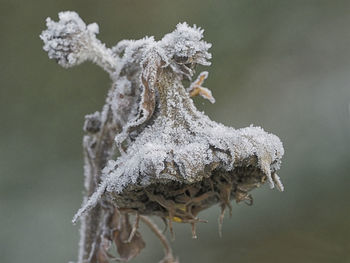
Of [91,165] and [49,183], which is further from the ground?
[49,183]

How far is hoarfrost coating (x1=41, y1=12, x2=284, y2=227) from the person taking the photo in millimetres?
583

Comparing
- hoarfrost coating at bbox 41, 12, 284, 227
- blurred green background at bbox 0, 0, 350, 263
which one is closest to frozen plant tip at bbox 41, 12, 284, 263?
hoarfrost coating at bbox 41, 12, 284, 227

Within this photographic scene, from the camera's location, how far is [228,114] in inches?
86.7

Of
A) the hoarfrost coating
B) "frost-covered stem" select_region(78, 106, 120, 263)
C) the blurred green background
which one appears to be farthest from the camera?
the blurred green background

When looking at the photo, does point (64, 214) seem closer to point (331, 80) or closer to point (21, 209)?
point (21, 209)

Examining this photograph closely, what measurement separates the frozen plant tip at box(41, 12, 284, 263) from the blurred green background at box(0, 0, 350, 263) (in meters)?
1.03

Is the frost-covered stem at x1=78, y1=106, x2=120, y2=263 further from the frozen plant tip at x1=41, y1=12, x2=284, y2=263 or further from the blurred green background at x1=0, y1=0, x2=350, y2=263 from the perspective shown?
the blurred green background at x1=0, y1=0, x2=350, y2=263

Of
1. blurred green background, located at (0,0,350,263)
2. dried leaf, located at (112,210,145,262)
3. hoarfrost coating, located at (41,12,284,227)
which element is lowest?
dried leaf, located at (112,210,145,262)

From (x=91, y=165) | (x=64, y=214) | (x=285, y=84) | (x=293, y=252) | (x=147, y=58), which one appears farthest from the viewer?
(x=285, y=84)

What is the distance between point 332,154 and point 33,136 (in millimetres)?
1386

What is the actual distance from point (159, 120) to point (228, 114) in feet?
5.09

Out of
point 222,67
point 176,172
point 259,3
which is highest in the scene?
point 259,3

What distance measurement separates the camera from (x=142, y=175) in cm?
58

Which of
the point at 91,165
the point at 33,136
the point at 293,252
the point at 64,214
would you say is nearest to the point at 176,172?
the point at 91,165
